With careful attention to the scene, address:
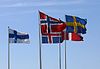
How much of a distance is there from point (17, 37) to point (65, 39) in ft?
21.7

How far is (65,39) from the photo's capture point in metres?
63.5

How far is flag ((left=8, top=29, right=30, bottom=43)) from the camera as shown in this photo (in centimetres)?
6651

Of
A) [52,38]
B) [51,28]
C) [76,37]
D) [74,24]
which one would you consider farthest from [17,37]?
[76,37]

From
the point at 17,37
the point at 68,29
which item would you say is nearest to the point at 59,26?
the point at 68,29

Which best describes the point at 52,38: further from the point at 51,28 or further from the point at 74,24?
the point at 74,24

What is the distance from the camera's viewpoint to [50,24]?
62156mm

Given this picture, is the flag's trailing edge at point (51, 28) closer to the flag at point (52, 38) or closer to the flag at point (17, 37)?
the flag at point (52, 38)

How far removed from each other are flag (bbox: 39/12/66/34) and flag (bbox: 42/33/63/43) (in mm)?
450

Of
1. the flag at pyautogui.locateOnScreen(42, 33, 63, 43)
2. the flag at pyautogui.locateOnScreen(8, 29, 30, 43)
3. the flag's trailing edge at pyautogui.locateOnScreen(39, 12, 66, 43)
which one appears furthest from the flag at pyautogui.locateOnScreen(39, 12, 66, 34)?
the flag at pyautogui.locateOnScreen(8, 29, 30, 43)

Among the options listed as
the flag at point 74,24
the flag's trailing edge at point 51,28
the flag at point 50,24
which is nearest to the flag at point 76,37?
the flag at point 74,24

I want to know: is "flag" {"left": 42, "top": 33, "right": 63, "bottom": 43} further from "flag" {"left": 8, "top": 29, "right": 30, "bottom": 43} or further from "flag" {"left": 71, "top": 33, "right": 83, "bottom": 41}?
"flag" {"left": 8, "top": 29, "right": 30, "bottom": 43}

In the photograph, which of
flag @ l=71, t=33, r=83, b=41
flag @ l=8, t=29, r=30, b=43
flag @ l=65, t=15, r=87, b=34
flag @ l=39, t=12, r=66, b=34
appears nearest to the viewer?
flag @ l=39, t=12, r=66, b=34

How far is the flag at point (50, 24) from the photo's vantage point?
6165 cm

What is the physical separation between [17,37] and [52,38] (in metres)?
6.26
